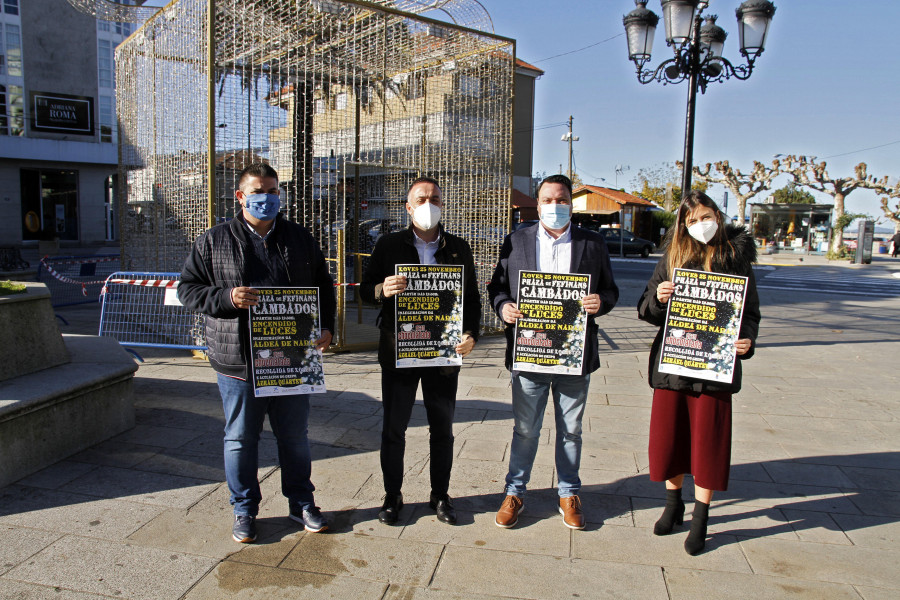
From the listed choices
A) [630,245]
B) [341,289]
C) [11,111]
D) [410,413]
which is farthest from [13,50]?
[410,413]

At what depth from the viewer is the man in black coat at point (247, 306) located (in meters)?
3.18

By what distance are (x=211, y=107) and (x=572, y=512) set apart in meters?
5.41

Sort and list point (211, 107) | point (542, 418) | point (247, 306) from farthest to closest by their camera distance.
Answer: point (211, 107)
point (542, 418)
point (247, 306)

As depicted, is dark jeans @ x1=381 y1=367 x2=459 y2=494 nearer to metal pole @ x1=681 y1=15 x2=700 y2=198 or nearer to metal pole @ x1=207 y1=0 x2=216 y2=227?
metal pole @ x1=207 y1=0 x2=216 y2=227

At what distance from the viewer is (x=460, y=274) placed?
3445 millimetres

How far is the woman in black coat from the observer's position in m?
3.28

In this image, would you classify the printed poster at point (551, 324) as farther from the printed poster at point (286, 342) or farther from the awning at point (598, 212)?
the awning at point (598, 212)

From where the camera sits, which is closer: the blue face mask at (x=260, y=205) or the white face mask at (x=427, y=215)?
the blue face mask at (x=260, y=205)

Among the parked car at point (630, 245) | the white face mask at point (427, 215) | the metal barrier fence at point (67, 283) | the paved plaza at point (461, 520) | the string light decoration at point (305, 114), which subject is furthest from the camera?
the parked car at point (630, 245)

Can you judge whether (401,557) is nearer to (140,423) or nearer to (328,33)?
(140,423)

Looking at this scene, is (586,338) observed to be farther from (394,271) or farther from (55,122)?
(55,122)

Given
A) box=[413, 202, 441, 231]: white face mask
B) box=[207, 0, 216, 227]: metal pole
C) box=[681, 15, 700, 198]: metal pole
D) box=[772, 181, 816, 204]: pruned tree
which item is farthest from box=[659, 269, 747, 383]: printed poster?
box=[772, 181, 816, 204]: pruned tree

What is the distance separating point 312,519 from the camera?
3381 millimetres

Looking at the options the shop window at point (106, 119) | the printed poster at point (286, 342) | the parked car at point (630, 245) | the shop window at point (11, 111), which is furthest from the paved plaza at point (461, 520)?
the shop window at point (106, 119)
